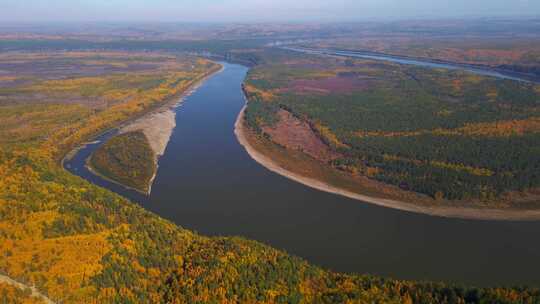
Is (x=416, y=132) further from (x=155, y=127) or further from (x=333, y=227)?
(x=155, y=127)

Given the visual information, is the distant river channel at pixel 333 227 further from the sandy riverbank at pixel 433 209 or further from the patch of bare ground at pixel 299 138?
the patch of bare ground at pixel 299 138

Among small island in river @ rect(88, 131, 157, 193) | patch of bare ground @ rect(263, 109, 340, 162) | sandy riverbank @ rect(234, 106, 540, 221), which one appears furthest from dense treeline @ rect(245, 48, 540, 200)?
small island in river @ rect(88, 131, 157, 193)

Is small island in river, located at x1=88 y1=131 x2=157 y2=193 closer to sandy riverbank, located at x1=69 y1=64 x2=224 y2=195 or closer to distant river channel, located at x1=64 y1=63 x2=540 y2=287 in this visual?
sandy riverbank, located at x1=69 y1=64 x2=224 y2=195

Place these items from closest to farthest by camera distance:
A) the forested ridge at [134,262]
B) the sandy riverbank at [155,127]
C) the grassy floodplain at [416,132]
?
the forested ridge at [134,262] < the grassy floodplain at [416,132] < the sandy riverbank at [155,127]

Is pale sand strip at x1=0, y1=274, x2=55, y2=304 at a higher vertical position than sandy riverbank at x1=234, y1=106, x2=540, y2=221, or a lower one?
higher

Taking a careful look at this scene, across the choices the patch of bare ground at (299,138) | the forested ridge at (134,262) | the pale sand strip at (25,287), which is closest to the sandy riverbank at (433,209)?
the patch of bare ground at (299,138)

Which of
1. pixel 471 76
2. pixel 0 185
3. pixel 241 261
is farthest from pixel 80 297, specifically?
pixel 471 76

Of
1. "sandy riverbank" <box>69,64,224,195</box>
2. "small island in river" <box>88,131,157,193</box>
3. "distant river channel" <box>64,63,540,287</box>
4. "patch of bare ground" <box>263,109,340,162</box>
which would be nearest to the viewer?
"distant river channel" <box>64,63,540,287</box>
